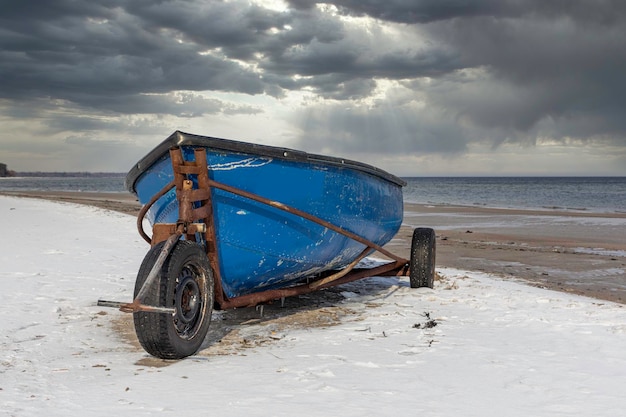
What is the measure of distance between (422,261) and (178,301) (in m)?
3.58

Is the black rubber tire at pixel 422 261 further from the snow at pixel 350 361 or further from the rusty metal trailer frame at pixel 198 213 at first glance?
the rusty metal trailer frame at pixel 198 213

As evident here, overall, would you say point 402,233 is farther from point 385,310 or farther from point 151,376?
point 151,376

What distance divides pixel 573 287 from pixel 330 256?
12.6 ft

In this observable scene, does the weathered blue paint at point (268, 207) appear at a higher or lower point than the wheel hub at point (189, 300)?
higher

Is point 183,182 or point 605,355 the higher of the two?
point 183,182

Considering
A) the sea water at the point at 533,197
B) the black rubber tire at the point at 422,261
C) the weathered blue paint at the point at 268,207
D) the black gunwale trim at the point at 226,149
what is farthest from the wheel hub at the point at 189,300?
the sea water at the point at 533,197

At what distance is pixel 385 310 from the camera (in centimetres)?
559

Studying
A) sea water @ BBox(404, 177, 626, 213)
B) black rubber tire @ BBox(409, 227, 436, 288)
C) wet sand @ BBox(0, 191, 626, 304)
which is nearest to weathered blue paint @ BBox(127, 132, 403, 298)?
black rubber tire @ BBox(409, 227, 436, 288)

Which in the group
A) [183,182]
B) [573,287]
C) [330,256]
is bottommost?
[573,287]

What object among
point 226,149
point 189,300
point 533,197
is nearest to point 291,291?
point 189,300

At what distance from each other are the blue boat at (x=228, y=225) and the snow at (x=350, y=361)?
363mm

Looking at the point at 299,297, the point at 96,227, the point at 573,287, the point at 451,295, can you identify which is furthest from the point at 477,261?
the point at 96,227

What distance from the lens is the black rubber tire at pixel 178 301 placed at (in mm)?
3658

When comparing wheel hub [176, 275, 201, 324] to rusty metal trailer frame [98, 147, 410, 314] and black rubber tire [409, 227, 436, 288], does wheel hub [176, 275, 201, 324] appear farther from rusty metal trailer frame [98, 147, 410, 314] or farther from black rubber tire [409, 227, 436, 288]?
black rubber tire [409, 227, 436, 288]
